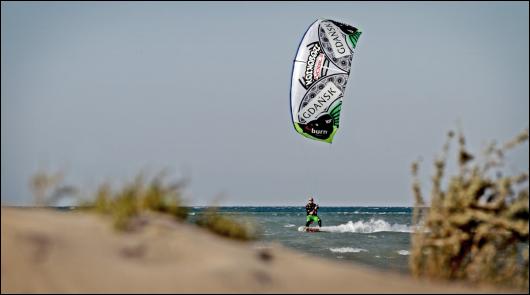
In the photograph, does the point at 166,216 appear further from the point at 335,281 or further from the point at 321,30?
the point at 321,30

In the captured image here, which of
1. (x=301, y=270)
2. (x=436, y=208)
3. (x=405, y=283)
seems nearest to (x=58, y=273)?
(x=301, y=270)

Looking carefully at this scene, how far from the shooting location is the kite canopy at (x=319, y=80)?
1894 cm

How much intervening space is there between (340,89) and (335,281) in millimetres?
14834

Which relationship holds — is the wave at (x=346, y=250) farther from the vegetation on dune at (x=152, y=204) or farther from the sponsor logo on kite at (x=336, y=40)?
the vegetation on dune at (x=152, y=204)

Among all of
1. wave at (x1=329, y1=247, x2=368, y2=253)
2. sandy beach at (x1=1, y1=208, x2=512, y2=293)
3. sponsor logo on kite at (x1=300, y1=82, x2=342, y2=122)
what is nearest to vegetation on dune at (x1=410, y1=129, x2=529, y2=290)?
sandy beach at (x1=1, y1=208, x2=512, y2=293)

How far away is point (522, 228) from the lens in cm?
596

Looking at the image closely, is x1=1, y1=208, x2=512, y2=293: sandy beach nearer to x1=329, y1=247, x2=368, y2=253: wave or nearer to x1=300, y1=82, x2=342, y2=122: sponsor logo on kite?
x1=300, y1=82, x2=342, y2=122: sponsor logo on kite

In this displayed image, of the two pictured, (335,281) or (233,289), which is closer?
(233,289)

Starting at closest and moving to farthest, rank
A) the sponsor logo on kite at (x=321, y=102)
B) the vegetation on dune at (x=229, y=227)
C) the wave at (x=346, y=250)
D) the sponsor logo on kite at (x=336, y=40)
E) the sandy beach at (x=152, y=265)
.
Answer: the sandy beach at (x=152, y=265)
the vegetation on dune at (x=229, y=227)
the sponsor logo on kite at (x=321, y=102)
the sponsor logo on kite at (x=336, y=40)
the wave at (x=346, y=250)

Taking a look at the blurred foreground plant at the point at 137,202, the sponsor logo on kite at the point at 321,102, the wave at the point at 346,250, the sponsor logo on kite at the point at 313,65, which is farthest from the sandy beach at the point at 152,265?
the wave at the point at 346,250

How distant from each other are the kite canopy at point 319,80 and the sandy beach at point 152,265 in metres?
14.5

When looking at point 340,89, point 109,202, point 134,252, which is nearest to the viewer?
point 134,252

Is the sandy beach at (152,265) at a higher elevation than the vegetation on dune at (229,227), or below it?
below

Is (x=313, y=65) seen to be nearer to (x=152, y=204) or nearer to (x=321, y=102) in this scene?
(x=321, y=102)
